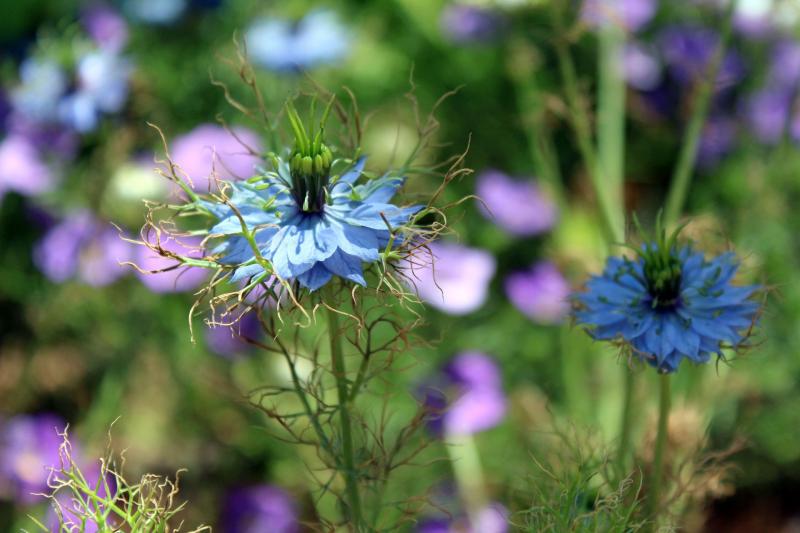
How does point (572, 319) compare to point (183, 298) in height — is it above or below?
above

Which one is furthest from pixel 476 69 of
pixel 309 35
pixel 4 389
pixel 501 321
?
pixel 4 389

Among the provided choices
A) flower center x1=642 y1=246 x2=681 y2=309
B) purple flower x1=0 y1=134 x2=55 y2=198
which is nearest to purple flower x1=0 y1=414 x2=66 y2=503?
purple flower x1=0 y1=134 x2=55 y2=198

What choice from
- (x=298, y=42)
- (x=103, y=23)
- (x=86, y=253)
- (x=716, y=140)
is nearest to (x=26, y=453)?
(x=86, y=253)

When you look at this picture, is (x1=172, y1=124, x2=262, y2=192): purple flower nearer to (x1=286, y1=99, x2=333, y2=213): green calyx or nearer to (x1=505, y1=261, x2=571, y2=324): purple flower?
(x1=505, y1=261, x2=571, y2=324): purple flower

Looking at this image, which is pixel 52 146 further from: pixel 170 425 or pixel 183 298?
pixel 170 425

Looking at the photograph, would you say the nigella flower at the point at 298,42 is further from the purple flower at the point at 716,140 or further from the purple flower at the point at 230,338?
the purple flower at the point at 716,140

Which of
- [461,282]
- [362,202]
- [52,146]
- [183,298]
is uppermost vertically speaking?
[362,202]
